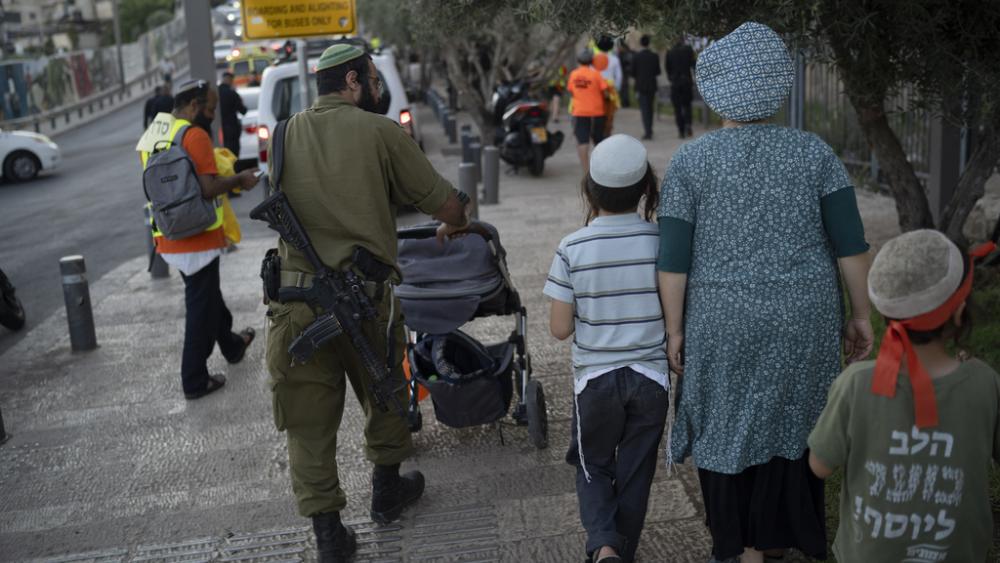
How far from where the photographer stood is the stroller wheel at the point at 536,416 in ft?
16.1

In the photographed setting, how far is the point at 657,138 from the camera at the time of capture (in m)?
19.5

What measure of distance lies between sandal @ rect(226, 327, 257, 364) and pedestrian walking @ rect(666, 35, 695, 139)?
12.5 metres

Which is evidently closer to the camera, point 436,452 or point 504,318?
point 436,452

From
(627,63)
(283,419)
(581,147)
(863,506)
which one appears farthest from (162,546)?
(627,63)

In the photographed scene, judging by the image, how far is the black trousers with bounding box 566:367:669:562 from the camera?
11.8 feet

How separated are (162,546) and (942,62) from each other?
445 cm

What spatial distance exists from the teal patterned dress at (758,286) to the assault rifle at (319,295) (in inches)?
48.1

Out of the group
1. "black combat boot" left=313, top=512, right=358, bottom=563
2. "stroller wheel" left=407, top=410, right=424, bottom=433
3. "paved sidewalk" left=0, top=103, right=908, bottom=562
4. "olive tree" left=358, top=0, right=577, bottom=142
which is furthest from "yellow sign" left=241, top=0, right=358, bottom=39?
"black combat boot" left=313, top=512, right=358, bottom=563

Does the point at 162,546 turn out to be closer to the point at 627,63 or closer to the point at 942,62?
the point at 942,62

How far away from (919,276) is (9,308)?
786 cm

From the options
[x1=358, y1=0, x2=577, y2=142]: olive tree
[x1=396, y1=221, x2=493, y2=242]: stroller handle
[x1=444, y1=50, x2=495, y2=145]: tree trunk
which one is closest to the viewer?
[x1=396, y1=221, x2=493, y2=242]: stroller handle

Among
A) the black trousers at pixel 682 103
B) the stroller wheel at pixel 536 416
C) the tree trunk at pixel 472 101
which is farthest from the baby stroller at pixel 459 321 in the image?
the black trousers at pixel 682 103

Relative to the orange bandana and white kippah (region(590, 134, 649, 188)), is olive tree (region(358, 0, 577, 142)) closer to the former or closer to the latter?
white kippah (region(590, 134, 649, 188))

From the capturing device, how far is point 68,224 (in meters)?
14.8
